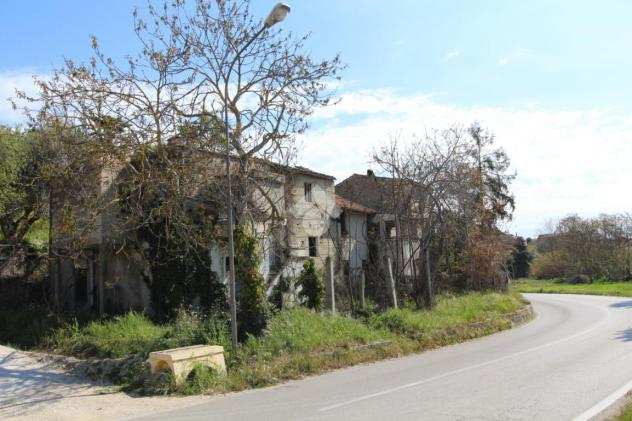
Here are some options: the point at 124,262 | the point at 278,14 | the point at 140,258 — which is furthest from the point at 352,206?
the point at 278,14

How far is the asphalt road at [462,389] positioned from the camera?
8.76 meters

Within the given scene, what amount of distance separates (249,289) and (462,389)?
6492 millimetres

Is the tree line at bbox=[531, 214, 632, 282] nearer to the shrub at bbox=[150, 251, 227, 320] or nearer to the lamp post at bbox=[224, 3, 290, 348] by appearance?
the shrub at bbox=[150, 251, 227, 320]

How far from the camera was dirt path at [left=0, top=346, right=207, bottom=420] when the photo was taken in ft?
33.8

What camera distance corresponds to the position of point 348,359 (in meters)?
14.9

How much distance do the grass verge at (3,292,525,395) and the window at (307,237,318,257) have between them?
902 centimetres

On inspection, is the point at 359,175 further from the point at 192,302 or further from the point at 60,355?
the point at 60,355

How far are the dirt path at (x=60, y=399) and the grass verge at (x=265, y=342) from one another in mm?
647

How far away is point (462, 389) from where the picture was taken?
1048 cm

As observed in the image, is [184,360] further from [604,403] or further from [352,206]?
[352,206]

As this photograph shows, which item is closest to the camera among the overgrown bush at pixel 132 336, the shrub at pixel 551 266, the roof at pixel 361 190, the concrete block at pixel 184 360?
the concrete block at pixel 184 360

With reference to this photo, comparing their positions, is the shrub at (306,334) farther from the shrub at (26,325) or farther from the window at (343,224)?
A: the window at (343,224)

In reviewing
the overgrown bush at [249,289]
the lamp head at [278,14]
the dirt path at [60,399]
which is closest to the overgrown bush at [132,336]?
the overgrown bush at [249,289]

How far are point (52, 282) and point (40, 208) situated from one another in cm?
289
